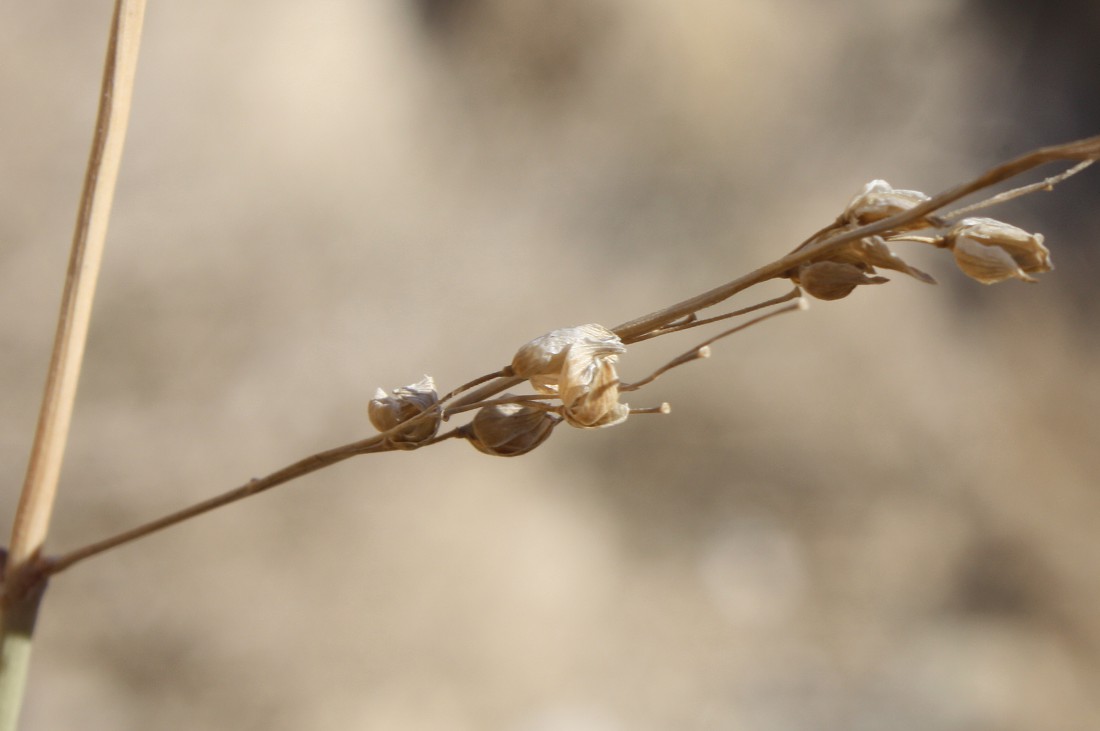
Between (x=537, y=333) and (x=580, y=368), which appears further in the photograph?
(x=537, y=333)

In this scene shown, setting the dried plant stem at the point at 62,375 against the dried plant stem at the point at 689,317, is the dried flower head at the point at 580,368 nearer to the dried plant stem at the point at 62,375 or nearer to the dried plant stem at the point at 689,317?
the dried plant stem at the point at 689,317

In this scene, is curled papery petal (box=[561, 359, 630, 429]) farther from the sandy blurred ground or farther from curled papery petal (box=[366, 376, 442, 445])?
the sandy blurred ground

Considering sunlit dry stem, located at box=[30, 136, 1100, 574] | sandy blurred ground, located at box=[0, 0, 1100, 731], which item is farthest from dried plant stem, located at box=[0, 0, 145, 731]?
sandy blurred ground, located at box=[0, 0, 1100, 731]

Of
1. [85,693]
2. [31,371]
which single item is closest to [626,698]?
[85,693]

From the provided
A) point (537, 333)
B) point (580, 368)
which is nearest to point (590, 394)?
point (580, 368)

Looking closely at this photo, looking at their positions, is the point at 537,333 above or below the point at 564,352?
above

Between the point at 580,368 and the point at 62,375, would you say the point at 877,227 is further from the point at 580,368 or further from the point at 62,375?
the point at 62,375
